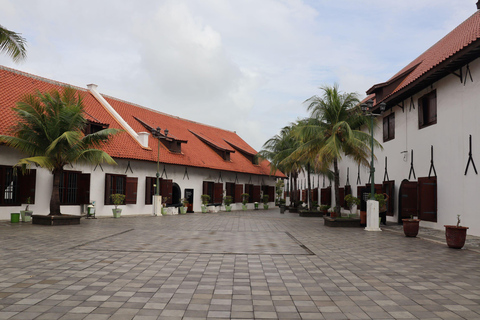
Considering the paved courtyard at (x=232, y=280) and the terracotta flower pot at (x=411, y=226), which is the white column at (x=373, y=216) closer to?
the terracotta flower pot at (x=411, y=226)

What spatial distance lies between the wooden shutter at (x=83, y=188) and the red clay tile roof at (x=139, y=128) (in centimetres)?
204

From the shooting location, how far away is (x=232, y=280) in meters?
6.50

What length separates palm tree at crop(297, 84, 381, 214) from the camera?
60.8 feet

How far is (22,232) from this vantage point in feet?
42.6

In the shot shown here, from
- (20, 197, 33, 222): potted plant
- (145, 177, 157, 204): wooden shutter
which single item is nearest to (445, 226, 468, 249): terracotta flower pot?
(20, 197, 33, 222): potted plant

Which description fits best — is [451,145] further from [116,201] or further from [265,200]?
[265,200]

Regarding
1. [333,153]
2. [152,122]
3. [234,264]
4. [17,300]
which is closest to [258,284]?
[234,264]

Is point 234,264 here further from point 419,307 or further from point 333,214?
point 333,214

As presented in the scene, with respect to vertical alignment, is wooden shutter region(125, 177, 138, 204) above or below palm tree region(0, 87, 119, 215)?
below

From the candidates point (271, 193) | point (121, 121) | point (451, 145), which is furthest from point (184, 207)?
point (451, 145)

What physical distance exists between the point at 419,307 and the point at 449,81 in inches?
506

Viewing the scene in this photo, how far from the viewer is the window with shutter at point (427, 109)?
16.5m

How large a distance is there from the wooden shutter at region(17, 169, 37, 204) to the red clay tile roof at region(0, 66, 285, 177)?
2.21 m

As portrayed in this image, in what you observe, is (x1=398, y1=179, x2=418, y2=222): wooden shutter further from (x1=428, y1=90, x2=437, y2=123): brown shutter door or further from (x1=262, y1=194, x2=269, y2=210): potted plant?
(x1=262, y1=194, x2=269, y2=210): potted plant
